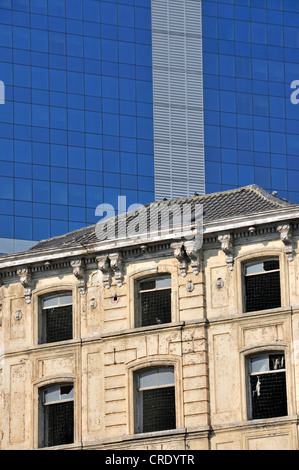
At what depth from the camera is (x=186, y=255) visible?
226 ft

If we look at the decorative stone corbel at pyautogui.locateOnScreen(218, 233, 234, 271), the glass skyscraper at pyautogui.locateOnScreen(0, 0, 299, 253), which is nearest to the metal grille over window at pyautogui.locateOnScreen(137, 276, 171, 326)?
the decorative stone corbel at pyautogui.locateOnScreen(218, 233, 234, 271)

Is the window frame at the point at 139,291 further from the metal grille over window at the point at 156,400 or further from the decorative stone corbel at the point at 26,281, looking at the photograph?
the decorative stone corbel at the point at 26,281

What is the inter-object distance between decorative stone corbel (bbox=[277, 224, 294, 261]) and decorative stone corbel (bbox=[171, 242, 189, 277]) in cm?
440

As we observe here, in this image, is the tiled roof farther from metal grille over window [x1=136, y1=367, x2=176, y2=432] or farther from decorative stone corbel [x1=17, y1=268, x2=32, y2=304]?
metal grille over window [x1=136, y1=367, x2=176, y2=432]

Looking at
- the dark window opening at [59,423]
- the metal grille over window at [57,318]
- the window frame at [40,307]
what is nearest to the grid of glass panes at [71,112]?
the window frame at [40,307]

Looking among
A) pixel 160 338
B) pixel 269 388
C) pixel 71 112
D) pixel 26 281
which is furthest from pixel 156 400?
pixel 71 112

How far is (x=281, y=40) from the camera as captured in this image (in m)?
143

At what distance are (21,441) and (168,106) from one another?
70.4 metres

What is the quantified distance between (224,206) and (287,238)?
6006mm

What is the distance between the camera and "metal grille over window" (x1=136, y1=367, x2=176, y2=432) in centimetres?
6781

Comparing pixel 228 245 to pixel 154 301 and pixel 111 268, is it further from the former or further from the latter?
pixel 111 268

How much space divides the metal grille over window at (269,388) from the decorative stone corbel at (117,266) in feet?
25.1
